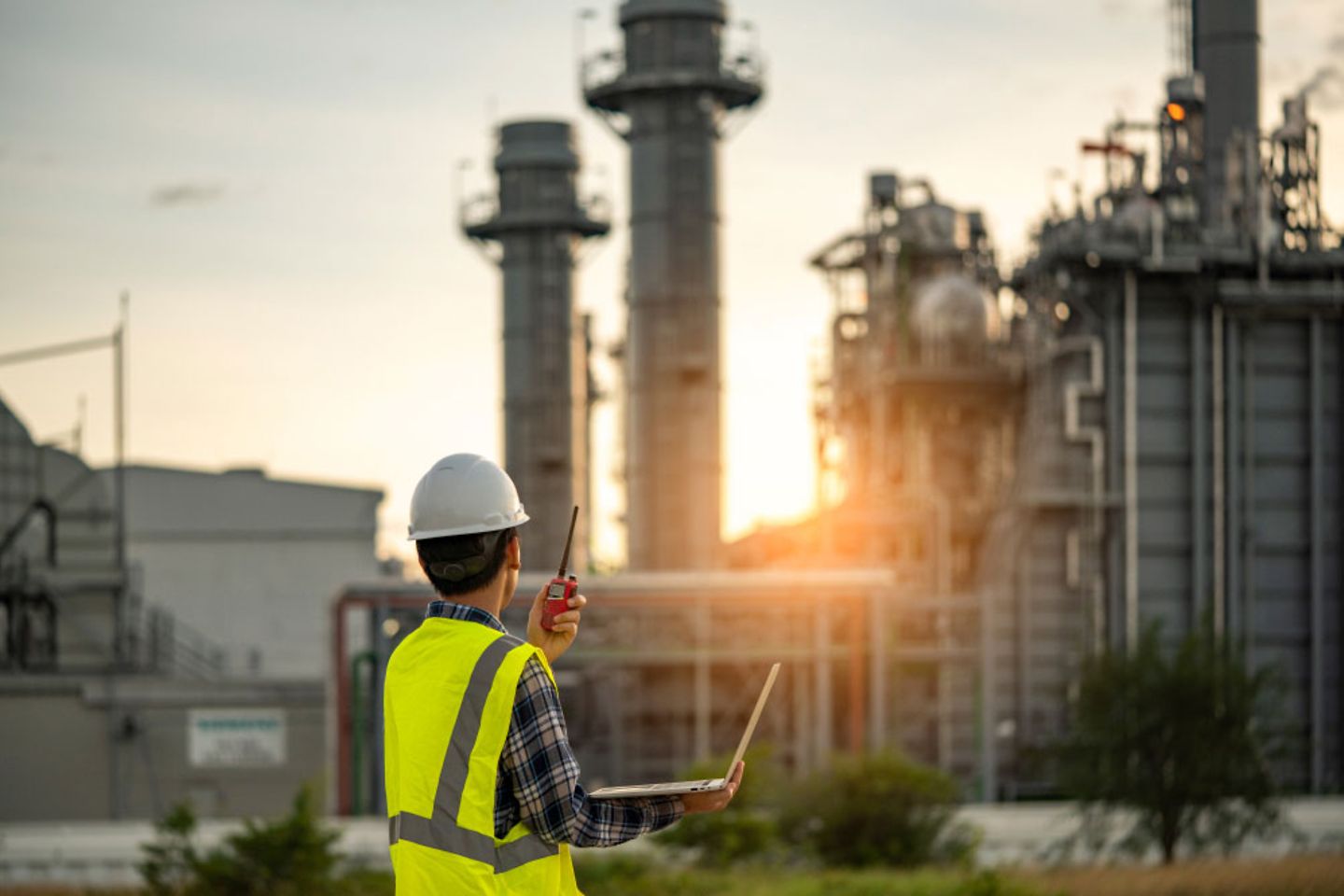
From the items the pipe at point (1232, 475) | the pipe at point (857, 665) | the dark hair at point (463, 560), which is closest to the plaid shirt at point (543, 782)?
the dark hair at point (463, 560)

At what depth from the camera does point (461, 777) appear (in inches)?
181

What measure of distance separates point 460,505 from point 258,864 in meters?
13.6

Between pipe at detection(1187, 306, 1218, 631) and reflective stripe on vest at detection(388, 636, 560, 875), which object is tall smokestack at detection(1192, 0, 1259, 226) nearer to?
pipe at detection(1187, 306, 1218, 631)

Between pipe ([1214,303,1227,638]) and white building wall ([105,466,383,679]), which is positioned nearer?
pipe ([1214,303,1227,638])

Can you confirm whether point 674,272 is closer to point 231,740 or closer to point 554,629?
point 231,740

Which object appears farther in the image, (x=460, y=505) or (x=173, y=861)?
(x=173, y=861)

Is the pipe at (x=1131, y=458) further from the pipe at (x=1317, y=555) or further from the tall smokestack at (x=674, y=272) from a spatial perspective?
the tall smokestack at (x=674, y=272)

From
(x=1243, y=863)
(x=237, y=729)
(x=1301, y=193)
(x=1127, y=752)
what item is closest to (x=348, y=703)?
(x=237, y=729)

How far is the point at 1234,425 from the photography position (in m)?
36.7

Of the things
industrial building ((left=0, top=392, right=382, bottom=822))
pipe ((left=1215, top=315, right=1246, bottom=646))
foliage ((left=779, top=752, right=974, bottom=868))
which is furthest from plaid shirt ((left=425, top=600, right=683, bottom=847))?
pipe ((left=1215, top=315, right=1246, bottom=646))

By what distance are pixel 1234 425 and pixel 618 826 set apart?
33.4 meters

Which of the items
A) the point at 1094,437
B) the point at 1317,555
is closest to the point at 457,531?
the point at 1094,437

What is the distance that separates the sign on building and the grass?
1525 centimetres

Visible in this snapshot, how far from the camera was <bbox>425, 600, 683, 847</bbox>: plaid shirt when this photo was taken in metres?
4.57
